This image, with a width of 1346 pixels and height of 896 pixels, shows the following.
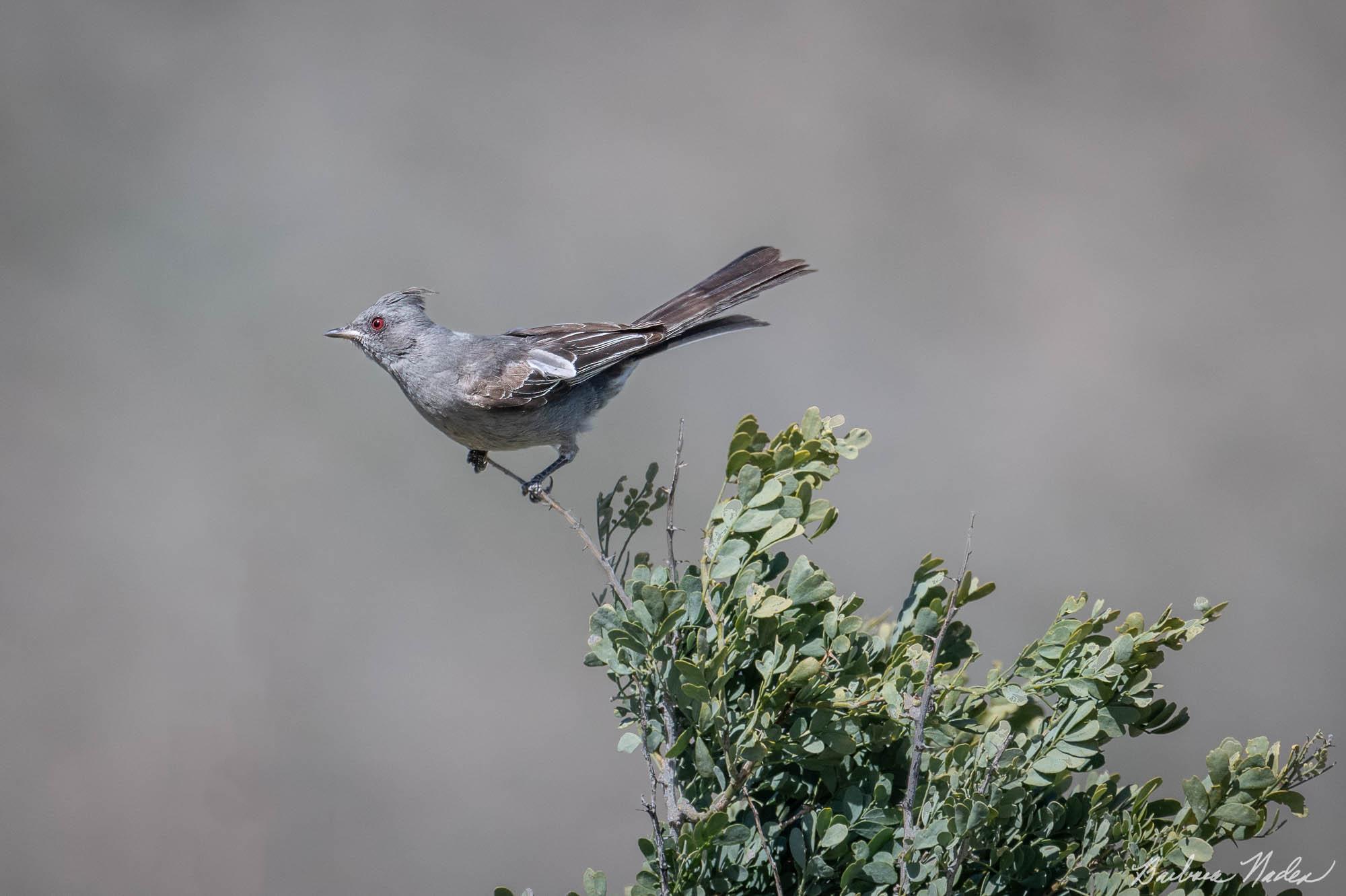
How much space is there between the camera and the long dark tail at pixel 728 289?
187cm

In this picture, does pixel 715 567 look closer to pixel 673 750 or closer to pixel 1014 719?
pixel 673 750

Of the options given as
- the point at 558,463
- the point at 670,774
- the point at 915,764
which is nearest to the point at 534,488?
the point at 558,463

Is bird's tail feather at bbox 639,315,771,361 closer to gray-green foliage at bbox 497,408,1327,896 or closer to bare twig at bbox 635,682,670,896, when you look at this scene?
gray-green foliage at bbox 497,408,1327,896

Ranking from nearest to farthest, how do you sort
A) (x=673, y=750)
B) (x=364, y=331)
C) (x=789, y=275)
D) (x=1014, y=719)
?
(x=673, y=750) → (x=1014, y=719) → (x=789, y=275) → (x=364, y=331)

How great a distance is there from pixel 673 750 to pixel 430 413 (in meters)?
1.17

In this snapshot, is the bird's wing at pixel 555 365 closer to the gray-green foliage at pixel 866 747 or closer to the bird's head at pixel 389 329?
the bird's head at pixel 389 329

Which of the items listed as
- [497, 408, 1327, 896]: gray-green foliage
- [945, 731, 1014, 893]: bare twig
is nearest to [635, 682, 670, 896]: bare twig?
[497, 408, 1327, 896]: gray-green foliage

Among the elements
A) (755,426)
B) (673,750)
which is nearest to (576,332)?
(755,426)

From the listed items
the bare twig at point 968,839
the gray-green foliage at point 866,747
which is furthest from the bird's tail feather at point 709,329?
the bare twig at point 968,839

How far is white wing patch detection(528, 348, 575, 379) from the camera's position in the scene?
1.92 meters

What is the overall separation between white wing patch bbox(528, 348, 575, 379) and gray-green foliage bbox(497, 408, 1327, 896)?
916 millimetres

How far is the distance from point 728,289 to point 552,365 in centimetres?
37

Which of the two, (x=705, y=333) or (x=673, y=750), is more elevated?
(x=705, y=333)

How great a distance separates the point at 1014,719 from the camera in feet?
3.74
